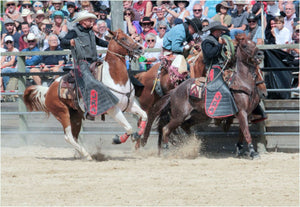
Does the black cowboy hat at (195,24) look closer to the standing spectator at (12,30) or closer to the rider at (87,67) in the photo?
the rider at (87,67)

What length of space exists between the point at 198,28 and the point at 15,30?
21.3 ft

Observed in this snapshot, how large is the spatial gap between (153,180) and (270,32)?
5.60 metres

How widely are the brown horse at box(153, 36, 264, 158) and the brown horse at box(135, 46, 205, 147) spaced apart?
26cm

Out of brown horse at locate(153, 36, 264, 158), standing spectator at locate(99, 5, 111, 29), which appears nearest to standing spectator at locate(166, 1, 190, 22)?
standing spectator at locate(99, 5, 111, 29)

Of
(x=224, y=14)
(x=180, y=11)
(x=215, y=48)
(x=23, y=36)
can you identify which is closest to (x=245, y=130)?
(x=215, y=48)

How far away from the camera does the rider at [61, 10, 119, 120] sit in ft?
32.1

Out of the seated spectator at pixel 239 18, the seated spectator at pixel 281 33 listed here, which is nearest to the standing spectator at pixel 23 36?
the seated spectator at pixel 239 18

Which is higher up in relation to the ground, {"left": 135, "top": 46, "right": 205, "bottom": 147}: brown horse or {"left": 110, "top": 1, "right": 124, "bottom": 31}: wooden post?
{"left": 110, "top": 1, "right": 124, "bottom": 31}: wooden post

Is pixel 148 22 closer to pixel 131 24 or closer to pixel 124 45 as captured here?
pixel 131 24

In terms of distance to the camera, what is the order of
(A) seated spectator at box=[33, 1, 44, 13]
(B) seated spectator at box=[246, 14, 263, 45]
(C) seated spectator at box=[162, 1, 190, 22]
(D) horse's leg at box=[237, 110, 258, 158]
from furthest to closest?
(A) seated spectator at box=[33, 1, 44, 13]
(C) seated spectator at box=[162, 1, 190, 22]
(B) seated spectator at box=[246, 14, 263, 45]
(D) horse's leg at box=[237, 110, 258, 158]

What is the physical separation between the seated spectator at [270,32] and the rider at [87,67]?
3739 millimetres

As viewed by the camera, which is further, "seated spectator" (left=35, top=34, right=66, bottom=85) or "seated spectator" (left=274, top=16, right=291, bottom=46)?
"seated spectator" (left=35, top=34, right=66, bottom=85)

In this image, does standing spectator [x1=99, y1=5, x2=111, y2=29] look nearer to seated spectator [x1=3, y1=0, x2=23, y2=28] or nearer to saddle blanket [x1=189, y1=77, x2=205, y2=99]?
seated spectator [x1=3, y1=0, x2=23, y2=28]

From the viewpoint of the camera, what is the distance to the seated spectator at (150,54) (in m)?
11.5
